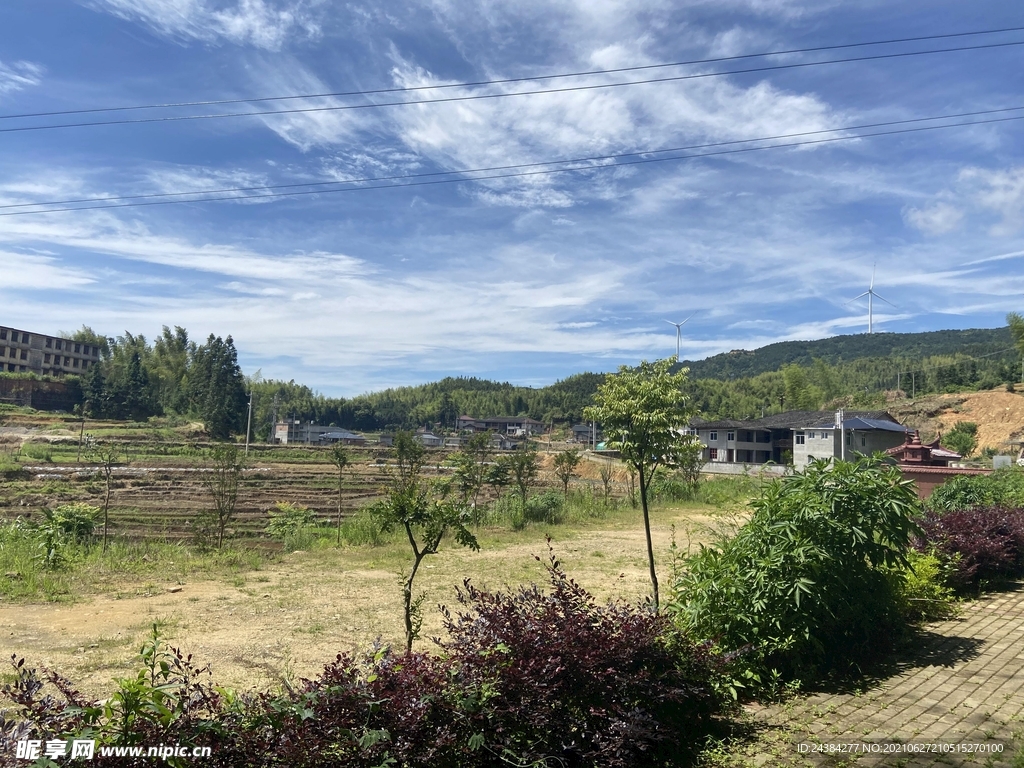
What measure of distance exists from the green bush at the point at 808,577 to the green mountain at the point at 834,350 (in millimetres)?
135763

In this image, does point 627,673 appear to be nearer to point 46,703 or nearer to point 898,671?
point 46,703

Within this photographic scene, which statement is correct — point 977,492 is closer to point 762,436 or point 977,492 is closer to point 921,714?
point 921,714

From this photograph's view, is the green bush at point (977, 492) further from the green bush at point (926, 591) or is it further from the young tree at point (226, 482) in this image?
the young tree at point (226, 482)

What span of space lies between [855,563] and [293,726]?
4.63 meters

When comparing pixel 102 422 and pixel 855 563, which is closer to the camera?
pixel 855 563

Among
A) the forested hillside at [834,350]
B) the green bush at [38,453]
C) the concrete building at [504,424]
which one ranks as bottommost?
the green bush at [38,453]

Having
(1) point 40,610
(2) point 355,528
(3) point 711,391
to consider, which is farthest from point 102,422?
(3) point 711,391

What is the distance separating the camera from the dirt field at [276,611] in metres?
5.93

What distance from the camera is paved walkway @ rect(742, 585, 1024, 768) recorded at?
140 inches

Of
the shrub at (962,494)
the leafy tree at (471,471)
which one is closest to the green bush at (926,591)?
the shrub at (962,494)

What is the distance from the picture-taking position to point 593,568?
426 inches

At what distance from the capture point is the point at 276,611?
7898 mm

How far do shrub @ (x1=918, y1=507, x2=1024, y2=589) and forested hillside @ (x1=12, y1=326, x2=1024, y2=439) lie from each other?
40.1 metres

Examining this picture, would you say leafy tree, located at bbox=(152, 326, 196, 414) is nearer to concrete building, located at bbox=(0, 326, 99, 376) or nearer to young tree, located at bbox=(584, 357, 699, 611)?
concrete building, located at bbox=(0, 326, 99, 376)
